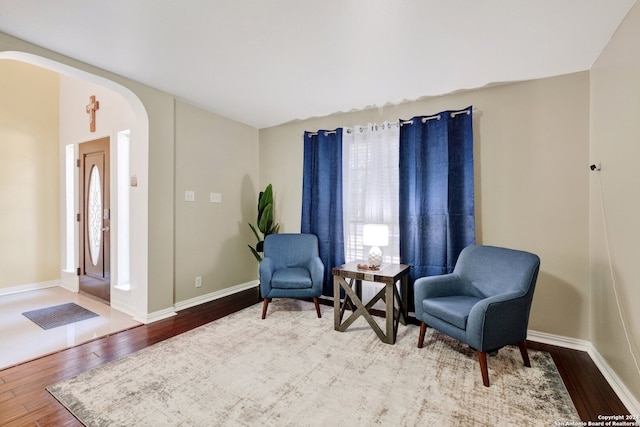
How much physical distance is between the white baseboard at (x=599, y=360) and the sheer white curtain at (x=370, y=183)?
146 cm

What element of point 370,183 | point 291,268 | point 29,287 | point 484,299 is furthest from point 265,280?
point 29,287

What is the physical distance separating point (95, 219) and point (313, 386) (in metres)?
3.60

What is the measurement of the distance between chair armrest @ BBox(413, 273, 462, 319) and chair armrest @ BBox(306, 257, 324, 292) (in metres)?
1.02

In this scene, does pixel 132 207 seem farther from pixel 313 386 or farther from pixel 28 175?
pixel 313 386

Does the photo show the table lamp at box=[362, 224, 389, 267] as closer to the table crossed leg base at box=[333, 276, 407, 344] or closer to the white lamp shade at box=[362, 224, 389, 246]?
the white lamp shade at box=[362, 224, 389, 246]

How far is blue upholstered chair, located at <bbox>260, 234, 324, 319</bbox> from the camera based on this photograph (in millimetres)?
2971

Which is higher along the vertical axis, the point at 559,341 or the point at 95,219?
the point at 95,219

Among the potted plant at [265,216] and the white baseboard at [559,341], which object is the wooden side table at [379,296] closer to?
the white baseboard at [559,341]

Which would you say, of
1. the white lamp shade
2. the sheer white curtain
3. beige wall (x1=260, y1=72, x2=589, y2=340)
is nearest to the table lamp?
the white lamp shade

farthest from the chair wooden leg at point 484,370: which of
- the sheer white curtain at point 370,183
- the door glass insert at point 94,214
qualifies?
the door glass insert at point 94,214

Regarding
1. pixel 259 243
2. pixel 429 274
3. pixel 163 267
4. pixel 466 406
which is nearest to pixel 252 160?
pixel 259 243

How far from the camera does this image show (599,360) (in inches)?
83.5

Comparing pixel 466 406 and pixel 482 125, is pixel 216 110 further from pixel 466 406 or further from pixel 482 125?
pixel 466 406

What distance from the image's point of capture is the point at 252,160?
4.25 m
